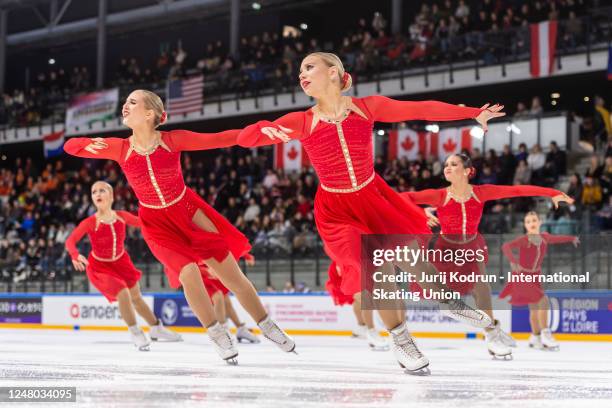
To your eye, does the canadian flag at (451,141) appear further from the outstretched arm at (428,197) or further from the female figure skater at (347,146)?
the female figure skater at (347,146)

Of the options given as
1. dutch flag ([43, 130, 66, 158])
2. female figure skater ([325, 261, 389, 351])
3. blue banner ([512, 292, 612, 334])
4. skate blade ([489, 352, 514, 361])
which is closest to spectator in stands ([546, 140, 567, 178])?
blue banner ([512, 292, 612, 334])

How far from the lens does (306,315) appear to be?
13062 mm

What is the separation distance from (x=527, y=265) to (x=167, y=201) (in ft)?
13.8

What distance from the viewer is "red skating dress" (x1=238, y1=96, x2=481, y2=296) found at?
208 inches

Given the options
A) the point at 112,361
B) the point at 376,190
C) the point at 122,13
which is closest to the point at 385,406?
the point at 376,190

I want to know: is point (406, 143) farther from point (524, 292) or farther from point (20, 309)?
point (524, 292)

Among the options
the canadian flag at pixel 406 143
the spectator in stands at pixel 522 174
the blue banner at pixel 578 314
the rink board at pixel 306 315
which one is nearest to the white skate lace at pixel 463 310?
the rink board at pixel 306 315

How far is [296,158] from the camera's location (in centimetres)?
2045

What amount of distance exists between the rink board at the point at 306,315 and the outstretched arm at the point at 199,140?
5.96 metres

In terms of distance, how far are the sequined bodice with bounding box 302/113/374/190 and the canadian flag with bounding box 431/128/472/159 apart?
40.6 ft

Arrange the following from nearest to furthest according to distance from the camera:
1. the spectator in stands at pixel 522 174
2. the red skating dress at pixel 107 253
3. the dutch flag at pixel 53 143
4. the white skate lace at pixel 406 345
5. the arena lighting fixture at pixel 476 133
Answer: the white skate lace at pixel 406 345, the red skating dress at pixel 107 253, the spectator in stands at pixel 522 174, the arena lighting fixture at pixel 476 133, the dutch flag at pixel 53 143

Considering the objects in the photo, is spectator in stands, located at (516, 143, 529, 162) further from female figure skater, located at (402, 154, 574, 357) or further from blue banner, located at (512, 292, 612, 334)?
female figure skater, located at (402, 154, 574, 357)

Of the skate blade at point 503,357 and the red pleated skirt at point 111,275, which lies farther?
the red pleated skirt at point 111,275

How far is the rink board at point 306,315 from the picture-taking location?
11281 millimetres
